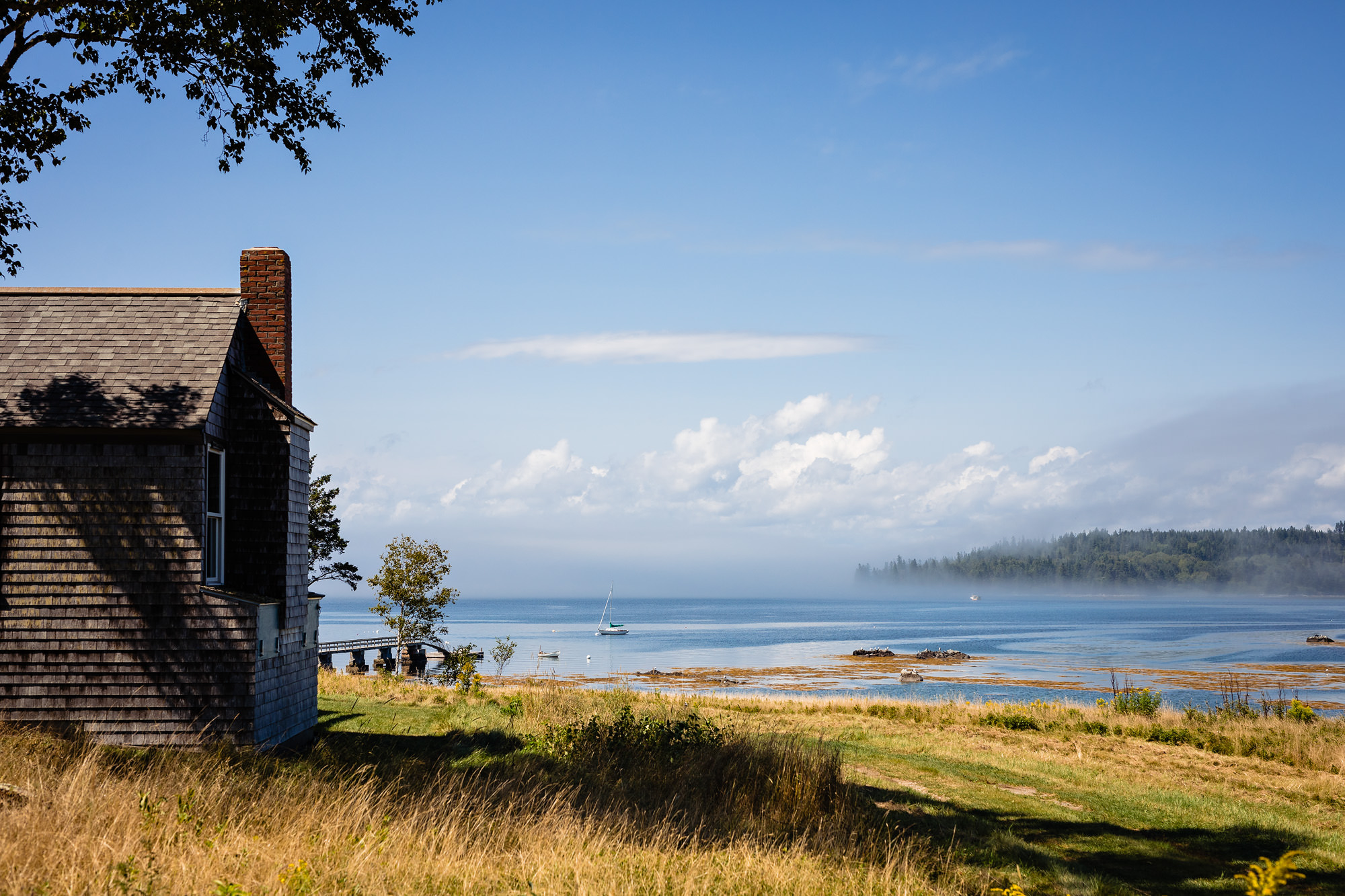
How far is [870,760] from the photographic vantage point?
17.0m

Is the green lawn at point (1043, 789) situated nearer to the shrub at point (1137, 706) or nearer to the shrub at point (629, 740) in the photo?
the shrub at point (629, 740)

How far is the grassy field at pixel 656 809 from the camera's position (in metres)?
6.48

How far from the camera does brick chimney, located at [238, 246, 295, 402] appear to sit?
16.3 m

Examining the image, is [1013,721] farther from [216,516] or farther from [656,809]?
[216,516]

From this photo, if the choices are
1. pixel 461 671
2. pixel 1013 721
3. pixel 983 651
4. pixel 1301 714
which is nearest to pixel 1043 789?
pixel 1013 721

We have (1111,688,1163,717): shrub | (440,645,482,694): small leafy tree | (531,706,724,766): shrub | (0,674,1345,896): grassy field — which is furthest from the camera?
(440,645,482,694): small leafy tree

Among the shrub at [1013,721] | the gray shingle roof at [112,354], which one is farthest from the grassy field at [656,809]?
the gray shingle roof at [112,354]

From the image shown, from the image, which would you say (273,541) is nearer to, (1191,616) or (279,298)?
(279,298)

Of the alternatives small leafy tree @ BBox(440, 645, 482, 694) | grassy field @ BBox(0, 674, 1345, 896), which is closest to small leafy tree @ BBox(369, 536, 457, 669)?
small leafy tree @ BBox(440, 645, 482, 694)

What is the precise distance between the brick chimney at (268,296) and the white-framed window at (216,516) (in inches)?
87.7

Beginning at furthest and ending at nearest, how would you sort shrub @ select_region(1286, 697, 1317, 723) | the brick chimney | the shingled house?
shrub @ select_region(1286, 697, 1317, 723) → the brick chimney → the shingled house

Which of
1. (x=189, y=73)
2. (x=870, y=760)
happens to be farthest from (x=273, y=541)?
(x=870, y=760)

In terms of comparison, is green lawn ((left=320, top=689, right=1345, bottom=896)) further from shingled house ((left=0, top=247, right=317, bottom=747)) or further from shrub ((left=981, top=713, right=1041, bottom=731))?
shingled house ((left=0, top=247, right=317, bottom=747))

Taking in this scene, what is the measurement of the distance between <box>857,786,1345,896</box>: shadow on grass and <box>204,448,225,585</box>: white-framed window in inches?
423
